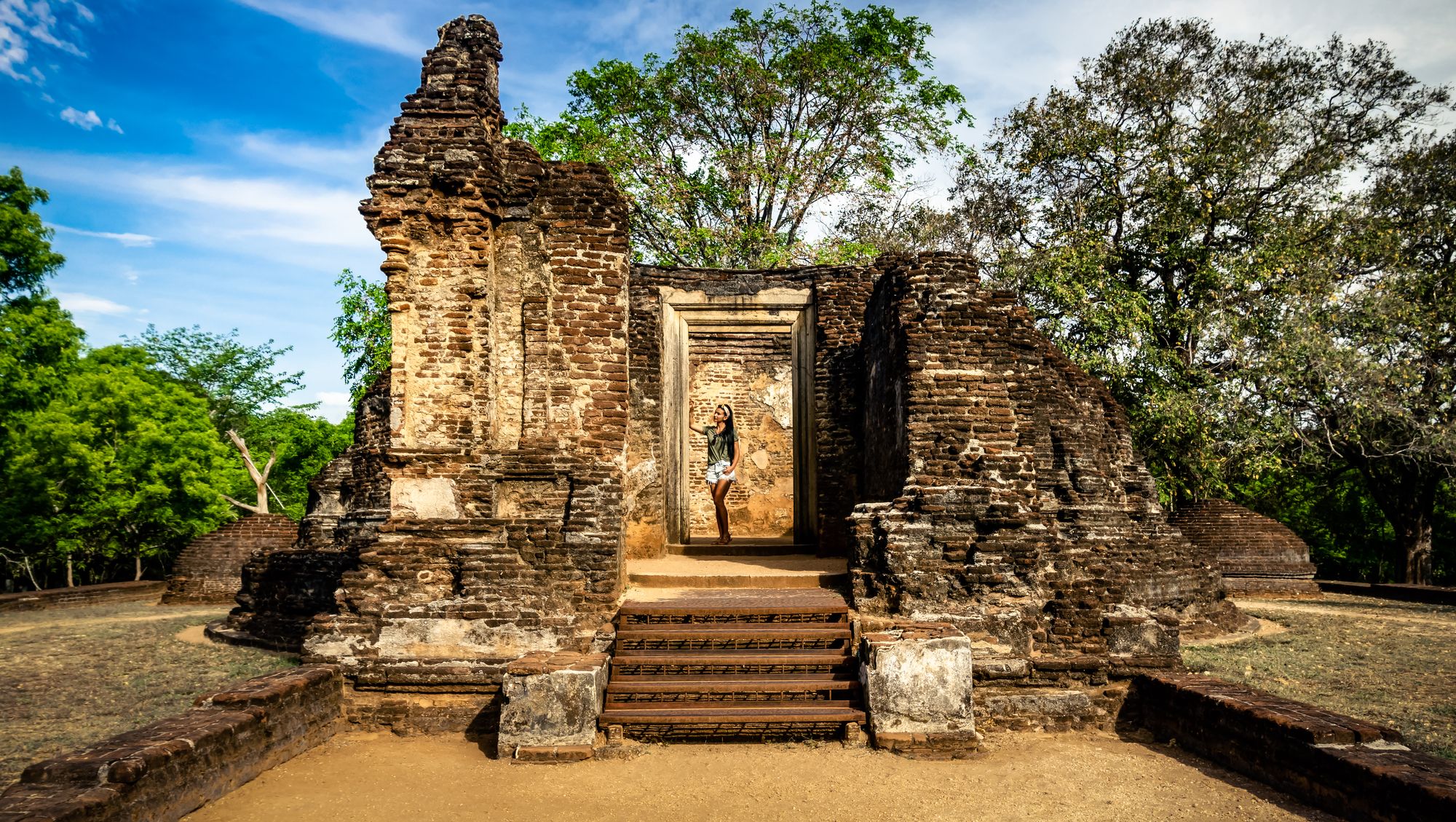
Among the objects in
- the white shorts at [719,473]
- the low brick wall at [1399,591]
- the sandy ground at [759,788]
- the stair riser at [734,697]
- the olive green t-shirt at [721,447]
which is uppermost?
the olive green t-shirt at [721,447]

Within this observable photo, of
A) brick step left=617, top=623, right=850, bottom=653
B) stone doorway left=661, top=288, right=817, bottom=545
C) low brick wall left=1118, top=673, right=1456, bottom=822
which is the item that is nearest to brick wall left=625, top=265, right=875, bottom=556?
stone doorway left=661, top=288, right=817, bottom=545

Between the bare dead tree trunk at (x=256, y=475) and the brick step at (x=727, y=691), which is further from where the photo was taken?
the bare dead tree trunk at (x=256, y=475)

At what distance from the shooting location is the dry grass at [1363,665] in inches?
269

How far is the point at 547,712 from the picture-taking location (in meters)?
5.43

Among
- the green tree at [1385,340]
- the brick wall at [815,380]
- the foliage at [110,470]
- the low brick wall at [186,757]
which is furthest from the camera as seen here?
the foliage at [110,470]

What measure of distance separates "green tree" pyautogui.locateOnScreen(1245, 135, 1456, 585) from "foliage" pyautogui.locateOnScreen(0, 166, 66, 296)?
94.6 feet

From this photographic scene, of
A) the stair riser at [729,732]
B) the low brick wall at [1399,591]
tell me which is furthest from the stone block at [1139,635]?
the low brick wall at [1399,591]

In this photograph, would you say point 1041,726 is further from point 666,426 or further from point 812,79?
point 812,79

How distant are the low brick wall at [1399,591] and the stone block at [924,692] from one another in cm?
1538

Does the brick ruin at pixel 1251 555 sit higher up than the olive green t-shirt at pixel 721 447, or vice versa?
the olive green t-shirt at pixel 721 447

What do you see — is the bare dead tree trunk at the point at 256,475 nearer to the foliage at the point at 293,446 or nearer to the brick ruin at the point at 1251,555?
the foliage at the point at 293,446

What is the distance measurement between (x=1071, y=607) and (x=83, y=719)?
8.20 metres

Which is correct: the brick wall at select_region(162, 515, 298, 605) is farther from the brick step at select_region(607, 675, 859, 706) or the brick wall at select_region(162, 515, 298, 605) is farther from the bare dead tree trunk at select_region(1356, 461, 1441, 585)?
the bare dead tree trunk at select_region(1356, 461, 1441, 585)

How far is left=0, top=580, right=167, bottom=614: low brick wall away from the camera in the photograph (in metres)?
16.6
